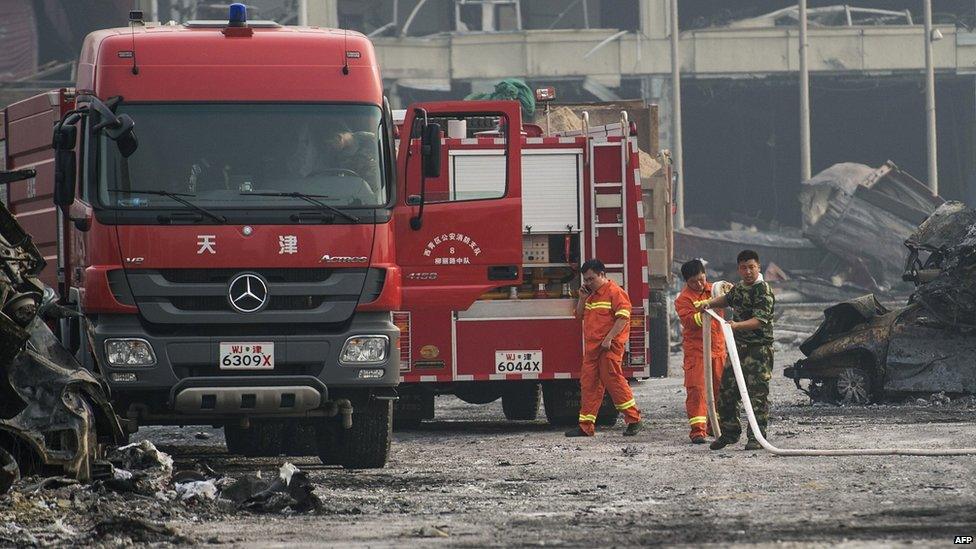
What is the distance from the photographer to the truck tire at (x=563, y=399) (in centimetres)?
1595

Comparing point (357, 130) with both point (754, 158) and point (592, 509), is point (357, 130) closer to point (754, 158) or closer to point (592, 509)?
point (592, 509)

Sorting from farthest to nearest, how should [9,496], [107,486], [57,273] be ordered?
[57,273] → [107,486] → [9,496]

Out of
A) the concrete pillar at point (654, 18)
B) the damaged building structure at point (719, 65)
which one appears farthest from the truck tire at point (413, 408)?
the concrete pillar at point (654, 18)

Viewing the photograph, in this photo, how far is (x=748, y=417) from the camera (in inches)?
510

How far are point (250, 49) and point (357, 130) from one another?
37.2 inches

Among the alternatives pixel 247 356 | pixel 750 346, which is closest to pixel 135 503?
pixel 247 356

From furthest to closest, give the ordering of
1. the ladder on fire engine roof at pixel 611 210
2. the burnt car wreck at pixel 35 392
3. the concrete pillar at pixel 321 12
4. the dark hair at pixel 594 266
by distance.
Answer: the concrete pillar at pixel 321 12 → the ladder on fire engine roof at pixel 611 210 → the dark hair at pixel 594 266 → the burnt car wreck at pixel 35 392

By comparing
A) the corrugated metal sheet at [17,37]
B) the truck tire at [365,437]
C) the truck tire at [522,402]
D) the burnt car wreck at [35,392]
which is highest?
the corrugated metal sheet at [17,37]

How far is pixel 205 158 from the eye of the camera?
11.1 metres

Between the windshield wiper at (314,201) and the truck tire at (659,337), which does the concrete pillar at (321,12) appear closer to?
the truck tire at (659,337)

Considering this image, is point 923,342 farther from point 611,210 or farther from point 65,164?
point 65,164

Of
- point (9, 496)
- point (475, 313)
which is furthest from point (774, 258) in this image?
point (9, 496)

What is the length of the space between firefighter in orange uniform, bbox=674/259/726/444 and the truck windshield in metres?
4.21

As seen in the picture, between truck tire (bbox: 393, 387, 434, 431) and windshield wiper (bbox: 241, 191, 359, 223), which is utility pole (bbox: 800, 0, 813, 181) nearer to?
truck tire (bbox: 393, 387, 434, 431)
